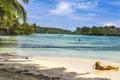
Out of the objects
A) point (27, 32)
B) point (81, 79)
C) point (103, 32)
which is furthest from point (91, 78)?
point (103, 32)

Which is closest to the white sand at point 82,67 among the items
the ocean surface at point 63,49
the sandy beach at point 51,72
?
the sandy beach at point 51,72

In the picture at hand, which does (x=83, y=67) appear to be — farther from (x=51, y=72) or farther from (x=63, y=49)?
(x=63, y=49)

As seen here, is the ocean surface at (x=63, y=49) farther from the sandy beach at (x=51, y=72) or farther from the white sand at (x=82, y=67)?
the sandy beach at (x=51, y=72)

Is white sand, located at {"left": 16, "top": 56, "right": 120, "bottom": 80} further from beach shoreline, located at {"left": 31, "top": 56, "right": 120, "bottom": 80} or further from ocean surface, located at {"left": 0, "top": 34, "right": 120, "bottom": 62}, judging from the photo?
ocean surface, located at {"left": 0, "top": 34, "right": 120, "bottom": 62}

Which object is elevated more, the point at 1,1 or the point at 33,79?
the point at 1,1

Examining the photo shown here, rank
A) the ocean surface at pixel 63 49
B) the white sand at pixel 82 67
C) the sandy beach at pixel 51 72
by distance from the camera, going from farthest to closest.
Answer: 1. the ocean surface at pixel 63 49
2. the white sand at pixel 82 67
3. the sandy beach at pixel 51 72

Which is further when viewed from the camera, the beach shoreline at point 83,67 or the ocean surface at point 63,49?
the ocean surface at point 63,49

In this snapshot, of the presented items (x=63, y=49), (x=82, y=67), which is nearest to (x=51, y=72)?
(x=82, y=67)

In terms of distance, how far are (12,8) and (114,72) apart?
28.9 ft

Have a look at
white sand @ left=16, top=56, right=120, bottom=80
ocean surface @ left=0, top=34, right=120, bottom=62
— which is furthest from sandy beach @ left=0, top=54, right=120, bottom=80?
ocean surface @ left=0, top=34, right=120, bottom=62

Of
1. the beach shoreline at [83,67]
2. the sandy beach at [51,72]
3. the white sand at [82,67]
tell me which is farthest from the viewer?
the beach shoreline at [83,67]

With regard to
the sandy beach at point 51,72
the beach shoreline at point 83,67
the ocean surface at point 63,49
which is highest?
the sandy beach at point 51,72

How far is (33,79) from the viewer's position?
12.7 metres

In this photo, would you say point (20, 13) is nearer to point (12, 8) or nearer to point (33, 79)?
point (12, 8)
